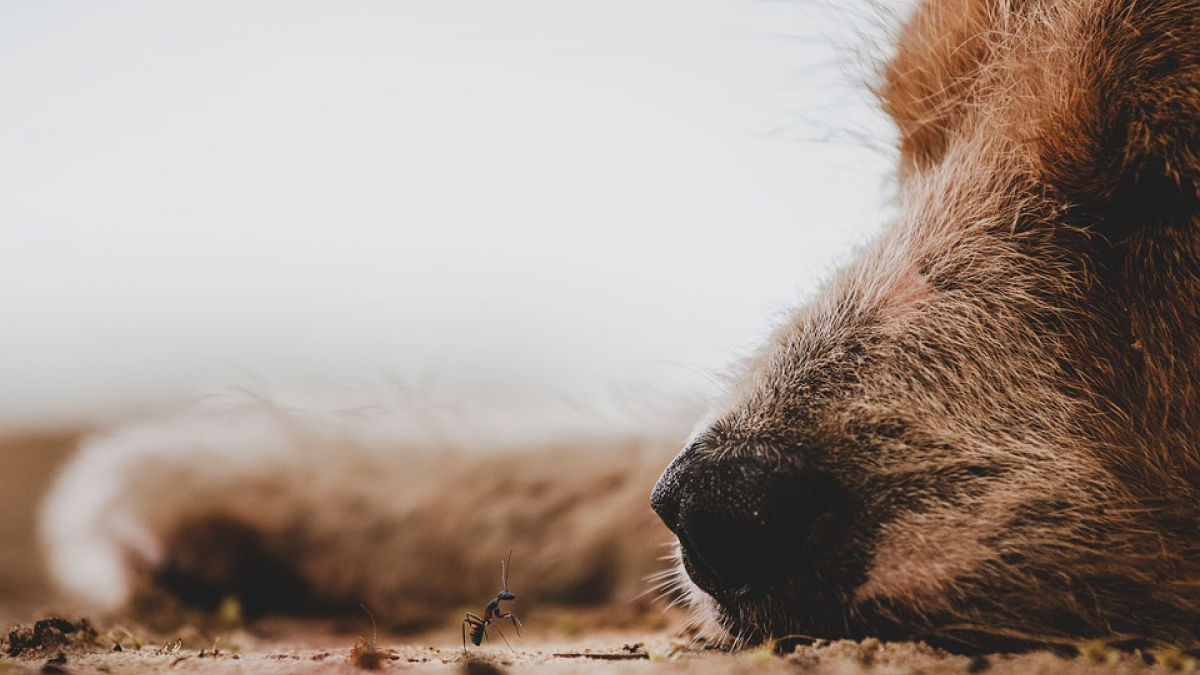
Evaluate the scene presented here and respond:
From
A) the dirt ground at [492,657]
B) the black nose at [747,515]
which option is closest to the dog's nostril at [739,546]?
the black nose at [747,515]

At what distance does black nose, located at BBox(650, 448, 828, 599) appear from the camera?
1583mm

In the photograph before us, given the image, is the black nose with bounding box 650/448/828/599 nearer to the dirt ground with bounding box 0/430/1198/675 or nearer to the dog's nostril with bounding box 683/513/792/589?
→ the dog's nostril with bounding box 683/513/792/589

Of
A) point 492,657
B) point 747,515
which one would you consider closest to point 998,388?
point 747,515

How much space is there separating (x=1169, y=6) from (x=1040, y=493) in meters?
0.91

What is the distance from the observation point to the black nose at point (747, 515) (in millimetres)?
1583

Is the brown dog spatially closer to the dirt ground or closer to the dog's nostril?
the dog's nostril

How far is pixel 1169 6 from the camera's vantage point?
173 cm

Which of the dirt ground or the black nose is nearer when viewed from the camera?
the dirt ground

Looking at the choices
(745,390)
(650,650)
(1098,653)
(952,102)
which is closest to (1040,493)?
(1098,653)

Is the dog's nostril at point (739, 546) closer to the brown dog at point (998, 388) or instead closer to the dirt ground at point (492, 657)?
the brown dog at point (998, 388)

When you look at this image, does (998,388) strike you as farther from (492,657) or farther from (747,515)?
(492,657)

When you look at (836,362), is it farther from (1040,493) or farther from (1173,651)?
(1173,651)

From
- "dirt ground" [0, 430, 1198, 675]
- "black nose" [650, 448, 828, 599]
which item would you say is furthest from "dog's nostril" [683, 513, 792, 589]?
"dirt ground" [0, 430, 1198, 675]

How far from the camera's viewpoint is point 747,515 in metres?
1.57
